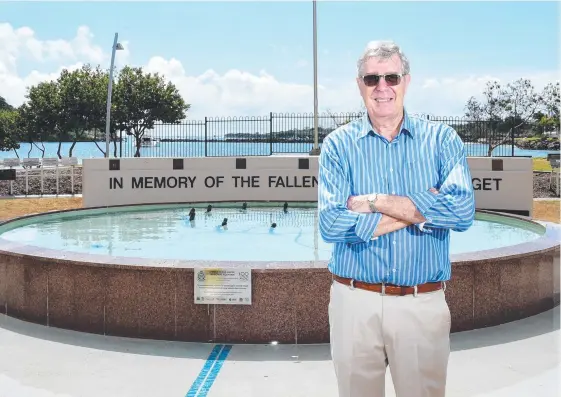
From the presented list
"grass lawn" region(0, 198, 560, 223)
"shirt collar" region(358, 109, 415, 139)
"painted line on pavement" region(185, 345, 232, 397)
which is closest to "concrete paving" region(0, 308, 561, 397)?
"painted line on pavement" region(185, 345, 232, 397)

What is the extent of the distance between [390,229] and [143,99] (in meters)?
46.7

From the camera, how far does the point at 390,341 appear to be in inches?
102

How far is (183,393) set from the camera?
171 inches

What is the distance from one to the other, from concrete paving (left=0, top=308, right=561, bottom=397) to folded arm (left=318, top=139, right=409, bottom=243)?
2076 mm

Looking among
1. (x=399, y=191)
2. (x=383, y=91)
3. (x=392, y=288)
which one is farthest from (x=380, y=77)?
(x=392, y=288)

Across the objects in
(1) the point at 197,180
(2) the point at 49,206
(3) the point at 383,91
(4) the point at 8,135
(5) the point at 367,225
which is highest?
(4) the point at 8,135

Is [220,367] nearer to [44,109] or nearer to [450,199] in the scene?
[450,199]

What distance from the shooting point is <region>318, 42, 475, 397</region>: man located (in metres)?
2.57

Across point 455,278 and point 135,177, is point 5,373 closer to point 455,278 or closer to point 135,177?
point 455,278

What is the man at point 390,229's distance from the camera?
101 inches

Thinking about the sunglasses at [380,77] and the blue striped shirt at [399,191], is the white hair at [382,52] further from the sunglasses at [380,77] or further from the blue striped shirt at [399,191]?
the blue striped shirt at [399,191]

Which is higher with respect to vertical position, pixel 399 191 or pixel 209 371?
pixel 399 191

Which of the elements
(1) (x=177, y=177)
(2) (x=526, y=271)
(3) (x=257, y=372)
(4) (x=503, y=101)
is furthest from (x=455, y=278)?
(4) (x=503, y=101)

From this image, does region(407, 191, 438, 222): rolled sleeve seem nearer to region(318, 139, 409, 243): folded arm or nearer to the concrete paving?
region(318, 139, 409, 243): folded arm
